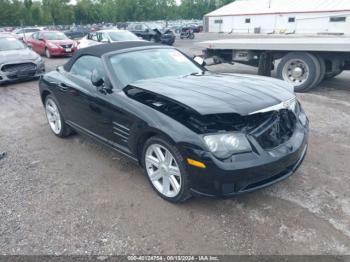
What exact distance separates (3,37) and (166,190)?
10088mm

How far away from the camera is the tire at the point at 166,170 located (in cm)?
291

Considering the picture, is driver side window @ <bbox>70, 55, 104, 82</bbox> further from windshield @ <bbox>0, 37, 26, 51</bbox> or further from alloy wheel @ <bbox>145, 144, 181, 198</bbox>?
windshield @ <bbox>0, 37, 26, 51</bbox>

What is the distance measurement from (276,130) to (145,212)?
1551mm

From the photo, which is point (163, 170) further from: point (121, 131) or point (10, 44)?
point (10, 44)

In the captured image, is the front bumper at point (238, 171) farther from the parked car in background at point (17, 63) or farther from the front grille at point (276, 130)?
the parked car in background at point (17, 63)

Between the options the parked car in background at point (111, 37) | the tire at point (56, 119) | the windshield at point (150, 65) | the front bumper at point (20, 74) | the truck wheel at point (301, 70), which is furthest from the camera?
the parked car in background at point (111, 37)

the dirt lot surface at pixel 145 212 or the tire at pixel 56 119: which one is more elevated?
the tire at pixel 56 119

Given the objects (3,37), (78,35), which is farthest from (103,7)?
(3,37)

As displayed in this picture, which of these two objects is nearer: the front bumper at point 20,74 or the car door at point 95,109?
the car door at point 95,109

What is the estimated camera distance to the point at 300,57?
291 inches

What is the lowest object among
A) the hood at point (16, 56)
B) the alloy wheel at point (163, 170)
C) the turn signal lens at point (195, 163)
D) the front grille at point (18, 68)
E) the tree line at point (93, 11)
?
the alloy wheel at point (163, 170)

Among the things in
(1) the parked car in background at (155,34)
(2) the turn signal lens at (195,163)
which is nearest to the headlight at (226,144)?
(2) the turn signal lens at (195,163)

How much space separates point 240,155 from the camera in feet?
8.93

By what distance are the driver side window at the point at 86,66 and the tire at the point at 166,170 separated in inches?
54.8
